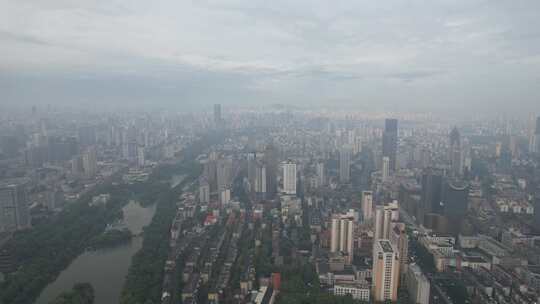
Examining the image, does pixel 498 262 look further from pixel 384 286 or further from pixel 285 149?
pixel 285 149

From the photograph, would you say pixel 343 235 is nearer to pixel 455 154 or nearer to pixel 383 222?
pixel 383 222

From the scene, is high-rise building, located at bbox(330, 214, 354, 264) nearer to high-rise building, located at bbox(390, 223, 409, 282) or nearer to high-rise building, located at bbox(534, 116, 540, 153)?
high-rise building, located at bbox(390, 223, 409, 282)

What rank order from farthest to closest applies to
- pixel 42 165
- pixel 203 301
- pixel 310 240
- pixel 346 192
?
pixel 42 165 → pixel 346 192 → pixel 310 240 → pixel 203 301

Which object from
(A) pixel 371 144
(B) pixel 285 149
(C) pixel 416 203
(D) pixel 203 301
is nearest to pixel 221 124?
(B) pixel 285 149

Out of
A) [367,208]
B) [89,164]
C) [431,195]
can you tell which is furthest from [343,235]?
[89,164]

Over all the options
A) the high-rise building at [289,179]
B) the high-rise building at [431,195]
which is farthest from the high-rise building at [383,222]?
the high-rise building at [289,179]

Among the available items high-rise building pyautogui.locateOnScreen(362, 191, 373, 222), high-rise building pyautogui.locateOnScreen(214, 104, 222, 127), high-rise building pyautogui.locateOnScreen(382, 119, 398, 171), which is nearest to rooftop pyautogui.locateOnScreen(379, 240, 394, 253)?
high-rise building pyautogui.locateOnScreen(362, 191, 373, 222)
